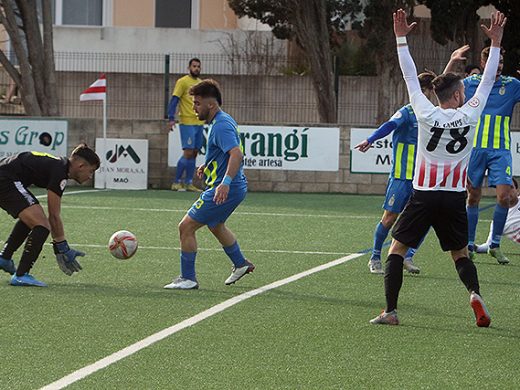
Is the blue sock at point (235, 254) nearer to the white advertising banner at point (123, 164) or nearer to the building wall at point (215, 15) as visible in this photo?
the white advertising banner at point (123, 164)

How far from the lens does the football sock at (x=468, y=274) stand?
28.9 ft

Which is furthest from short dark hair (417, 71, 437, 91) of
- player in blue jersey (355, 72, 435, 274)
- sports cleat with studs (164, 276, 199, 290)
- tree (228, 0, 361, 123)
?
tree (228, 0, 361, 123)

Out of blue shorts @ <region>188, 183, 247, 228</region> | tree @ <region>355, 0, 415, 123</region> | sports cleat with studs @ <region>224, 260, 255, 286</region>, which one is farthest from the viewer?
tree @ <region>355, 0, 415, 123</region>

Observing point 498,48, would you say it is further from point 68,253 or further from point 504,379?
point 68,253

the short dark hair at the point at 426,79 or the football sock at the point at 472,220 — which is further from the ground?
the short dark hair at the point at 426,79

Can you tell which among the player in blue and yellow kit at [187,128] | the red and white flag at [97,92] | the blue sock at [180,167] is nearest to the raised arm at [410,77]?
the player in blue and yellow kit at [187,128]

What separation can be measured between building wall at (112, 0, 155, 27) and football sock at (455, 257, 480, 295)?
1132 inches

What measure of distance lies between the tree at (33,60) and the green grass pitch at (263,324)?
39.6ft

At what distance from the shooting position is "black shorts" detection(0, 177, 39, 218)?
10.6 meters

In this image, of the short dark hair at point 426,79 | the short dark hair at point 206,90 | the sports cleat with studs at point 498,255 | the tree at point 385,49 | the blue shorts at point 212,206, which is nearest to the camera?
the short dark hair at point 206,90

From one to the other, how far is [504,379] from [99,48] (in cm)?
3002

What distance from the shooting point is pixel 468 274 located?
8852mm

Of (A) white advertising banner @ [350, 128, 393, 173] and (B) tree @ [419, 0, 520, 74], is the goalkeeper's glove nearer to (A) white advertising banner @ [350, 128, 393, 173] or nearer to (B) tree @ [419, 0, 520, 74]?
(A) white advertising banner @ [350, 128, 393, 173]

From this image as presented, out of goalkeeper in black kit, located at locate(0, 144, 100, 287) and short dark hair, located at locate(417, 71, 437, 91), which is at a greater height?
short dark hair, located at locate(417, 71, 437, 91)
